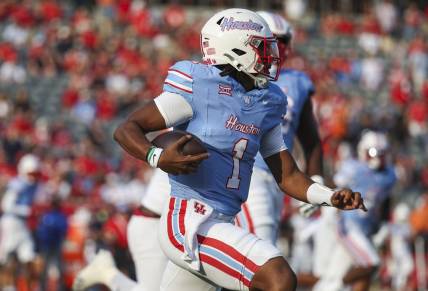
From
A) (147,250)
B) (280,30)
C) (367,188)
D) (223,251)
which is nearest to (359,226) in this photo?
(367,188)

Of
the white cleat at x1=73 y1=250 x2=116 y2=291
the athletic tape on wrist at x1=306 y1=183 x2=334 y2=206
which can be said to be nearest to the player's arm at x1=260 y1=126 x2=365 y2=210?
the athletic tape on wrist at x1=306 y1=183 x2=334 y2=206

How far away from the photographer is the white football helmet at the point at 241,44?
5512mm

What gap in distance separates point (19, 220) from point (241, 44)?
860 cm

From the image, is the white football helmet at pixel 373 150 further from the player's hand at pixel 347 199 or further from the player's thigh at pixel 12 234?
the player's hand at pixel 347 199

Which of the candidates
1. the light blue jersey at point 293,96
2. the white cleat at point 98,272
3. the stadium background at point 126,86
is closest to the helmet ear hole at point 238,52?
the light blue jersey at point 293,96

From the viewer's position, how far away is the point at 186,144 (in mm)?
5047

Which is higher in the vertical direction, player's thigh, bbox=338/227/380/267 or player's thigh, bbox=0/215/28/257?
player's thigh, bbox=338/227/380/267

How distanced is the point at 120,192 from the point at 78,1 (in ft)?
28.7

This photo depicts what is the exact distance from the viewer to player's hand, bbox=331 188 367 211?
5320mm

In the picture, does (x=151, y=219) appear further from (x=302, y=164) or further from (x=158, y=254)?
(x=302, y=164)

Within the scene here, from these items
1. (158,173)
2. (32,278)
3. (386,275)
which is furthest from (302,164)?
(386,275)

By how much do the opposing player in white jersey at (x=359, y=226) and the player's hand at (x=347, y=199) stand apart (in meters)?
4.87

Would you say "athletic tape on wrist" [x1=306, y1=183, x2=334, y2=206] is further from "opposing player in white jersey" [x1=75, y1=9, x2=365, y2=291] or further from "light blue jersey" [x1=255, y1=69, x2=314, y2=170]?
"light blue jersey" [x1=255, y1=69, x2=314, y2=170]

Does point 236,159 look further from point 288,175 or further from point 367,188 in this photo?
point 367,188
